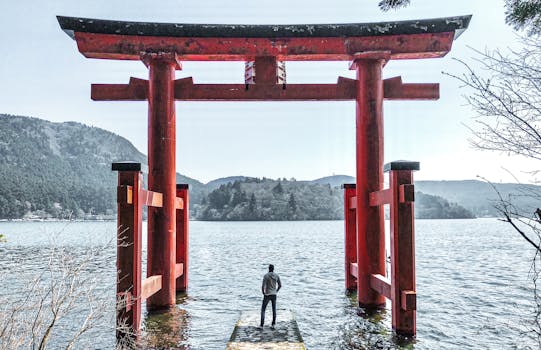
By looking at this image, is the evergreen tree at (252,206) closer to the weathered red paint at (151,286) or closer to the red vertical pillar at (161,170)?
the red vertical pillar at (161,170)

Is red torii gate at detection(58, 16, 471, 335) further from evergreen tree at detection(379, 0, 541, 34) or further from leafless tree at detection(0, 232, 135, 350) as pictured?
evergreen tree at detection(379, 0, 541, 34)

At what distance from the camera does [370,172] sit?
11.2 m

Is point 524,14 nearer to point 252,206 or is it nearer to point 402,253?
point 402,253

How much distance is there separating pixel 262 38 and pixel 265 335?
21.4ft

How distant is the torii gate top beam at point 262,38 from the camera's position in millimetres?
11062

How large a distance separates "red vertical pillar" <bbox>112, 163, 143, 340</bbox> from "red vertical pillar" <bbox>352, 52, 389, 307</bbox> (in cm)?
496

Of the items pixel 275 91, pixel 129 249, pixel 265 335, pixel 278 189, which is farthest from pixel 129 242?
pixel 278 189

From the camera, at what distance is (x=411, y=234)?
916cm

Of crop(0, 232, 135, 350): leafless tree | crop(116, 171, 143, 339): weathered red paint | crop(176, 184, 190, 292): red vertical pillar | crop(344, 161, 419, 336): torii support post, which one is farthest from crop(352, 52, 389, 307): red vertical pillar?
crop(176, 184, 190, 292): red vertical pillar

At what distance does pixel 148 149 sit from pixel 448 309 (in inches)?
448

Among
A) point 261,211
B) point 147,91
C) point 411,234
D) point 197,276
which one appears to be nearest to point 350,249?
point 411,234

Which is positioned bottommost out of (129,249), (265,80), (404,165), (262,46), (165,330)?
(165,330)

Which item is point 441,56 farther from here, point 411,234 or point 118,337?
point 118,337

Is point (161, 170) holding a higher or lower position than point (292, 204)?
lower
